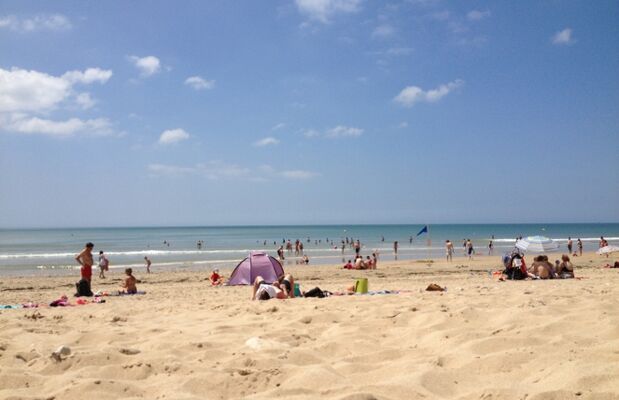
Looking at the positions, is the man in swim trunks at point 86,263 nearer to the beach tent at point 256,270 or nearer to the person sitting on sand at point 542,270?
the beach tent at point 256,270

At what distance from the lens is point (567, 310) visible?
5.86 m

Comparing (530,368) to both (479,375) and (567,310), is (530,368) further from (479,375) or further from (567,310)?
(567,310)

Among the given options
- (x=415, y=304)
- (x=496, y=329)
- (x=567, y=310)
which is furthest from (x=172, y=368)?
(x=567, y=310)

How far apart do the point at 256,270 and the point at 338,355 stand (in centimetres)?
1106

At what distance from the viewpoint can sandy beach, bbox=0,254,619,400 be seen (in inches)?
135

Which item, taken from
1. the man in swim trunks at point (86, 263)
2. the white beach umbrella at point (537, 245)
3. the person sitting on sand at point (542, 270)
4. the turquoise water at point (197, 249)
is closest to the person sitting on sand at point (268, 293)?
the man in swim trunks at point (86, 263)

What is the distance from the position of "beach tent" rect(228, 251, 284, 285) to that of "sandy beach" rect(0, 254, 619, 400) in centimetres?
797

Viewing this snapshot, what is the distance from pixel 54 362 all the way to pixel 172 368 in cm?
114

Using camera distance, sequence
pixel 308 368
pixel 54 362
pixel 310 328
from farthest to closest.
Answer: pixel 310 328 < pixel 54 362 < pixel 308 368

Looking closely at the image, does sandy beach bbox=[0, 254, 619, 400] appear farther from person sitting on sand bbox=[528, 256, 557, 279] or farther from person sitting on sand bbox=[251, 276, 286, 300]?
person sitting on sand bbox=[528, 256, 557, 279]

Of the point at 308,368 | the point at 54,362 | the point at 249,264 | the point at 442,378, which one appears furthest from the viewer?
the point at 249,264

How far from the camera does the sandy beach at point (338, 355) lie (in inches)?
135

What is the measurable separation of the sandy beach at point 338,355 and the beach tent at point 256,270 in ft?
26.1

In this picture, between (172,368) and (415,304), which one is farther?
(415,304)
